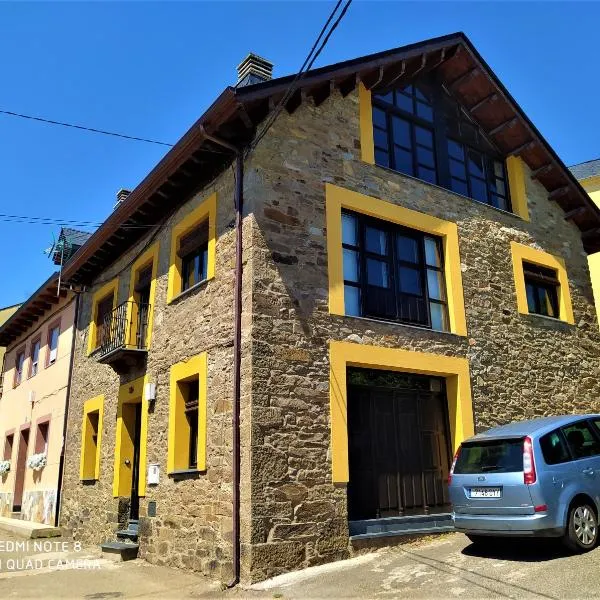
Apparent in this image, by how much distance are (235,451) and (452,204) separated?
6.92 meters

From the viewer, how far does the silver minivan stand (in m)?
7.28

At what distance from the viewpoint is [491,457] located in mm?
7957

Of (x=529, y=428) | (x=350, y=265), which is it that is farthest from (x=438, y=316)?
(x=529, y=428)

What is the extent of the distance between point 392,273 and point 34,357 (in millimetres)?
14014

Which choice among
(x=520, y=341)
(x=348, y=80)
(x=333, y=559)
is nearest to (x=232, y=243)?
(x=348, y=80)

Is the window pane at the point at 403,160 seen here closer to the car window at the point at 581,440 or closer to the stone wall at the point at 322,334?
the stone wall at the point at 322,334

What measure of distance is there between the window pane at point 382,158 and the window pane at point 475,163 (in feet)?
8.56

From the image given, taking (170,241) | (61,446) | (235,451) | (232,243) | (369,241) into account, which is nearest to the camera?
(235,451)

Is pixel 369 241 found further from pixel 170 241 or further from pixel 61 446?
pixel 61 446

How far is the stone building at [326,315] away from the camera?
8930 millimetres

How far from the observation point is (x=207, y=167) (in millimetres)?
10945

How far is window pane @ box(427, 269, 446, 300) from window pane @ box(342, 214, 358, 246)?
184 cm

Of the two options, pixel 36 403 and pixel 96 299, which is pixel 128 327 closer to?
pixel 96 299

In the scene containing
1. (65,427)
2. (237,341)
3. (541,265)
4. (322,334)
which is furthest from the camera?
(65,427)
